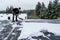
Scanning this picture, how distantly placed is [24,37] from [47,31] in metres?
1.29

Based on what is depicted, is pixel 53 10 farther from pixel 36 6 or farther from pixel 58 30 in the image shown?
pixel 58 30

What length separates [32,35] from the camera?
6.16 metres

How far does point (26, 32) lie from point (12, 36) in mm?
684

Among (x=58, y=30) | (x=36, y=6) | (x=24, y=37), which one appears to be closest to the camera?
(x=24, y=37)

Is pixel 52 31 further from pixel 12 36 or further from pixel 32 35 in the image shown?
pixel 12 36

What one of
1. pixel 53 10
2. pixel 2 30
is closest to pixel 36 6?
pixel 53 10

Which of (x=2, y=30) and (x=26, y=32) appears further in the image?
(x=2, y=30)

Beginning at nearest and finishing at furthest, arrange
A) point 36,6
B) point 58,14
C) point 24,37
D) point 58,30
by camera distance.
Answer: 1. point 24,37
2. point 58,30
3. point 58,14
4. point 36,6

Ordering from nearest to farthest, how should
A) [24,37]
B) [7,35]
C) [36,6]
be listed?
[24,37] → [7,35] → [36,6]

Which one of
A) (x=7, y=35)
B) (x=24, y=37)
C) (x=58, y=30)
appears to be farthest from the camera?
(x=58, y=30)

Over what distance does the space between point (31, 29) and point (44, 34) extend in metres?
0.83

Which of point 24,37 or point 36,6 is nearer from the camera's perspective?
point 24,37

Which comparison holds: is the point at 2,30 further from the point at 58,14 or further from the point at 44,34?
the point at 58,14

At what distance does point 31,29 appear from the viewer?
6965 millimetres
